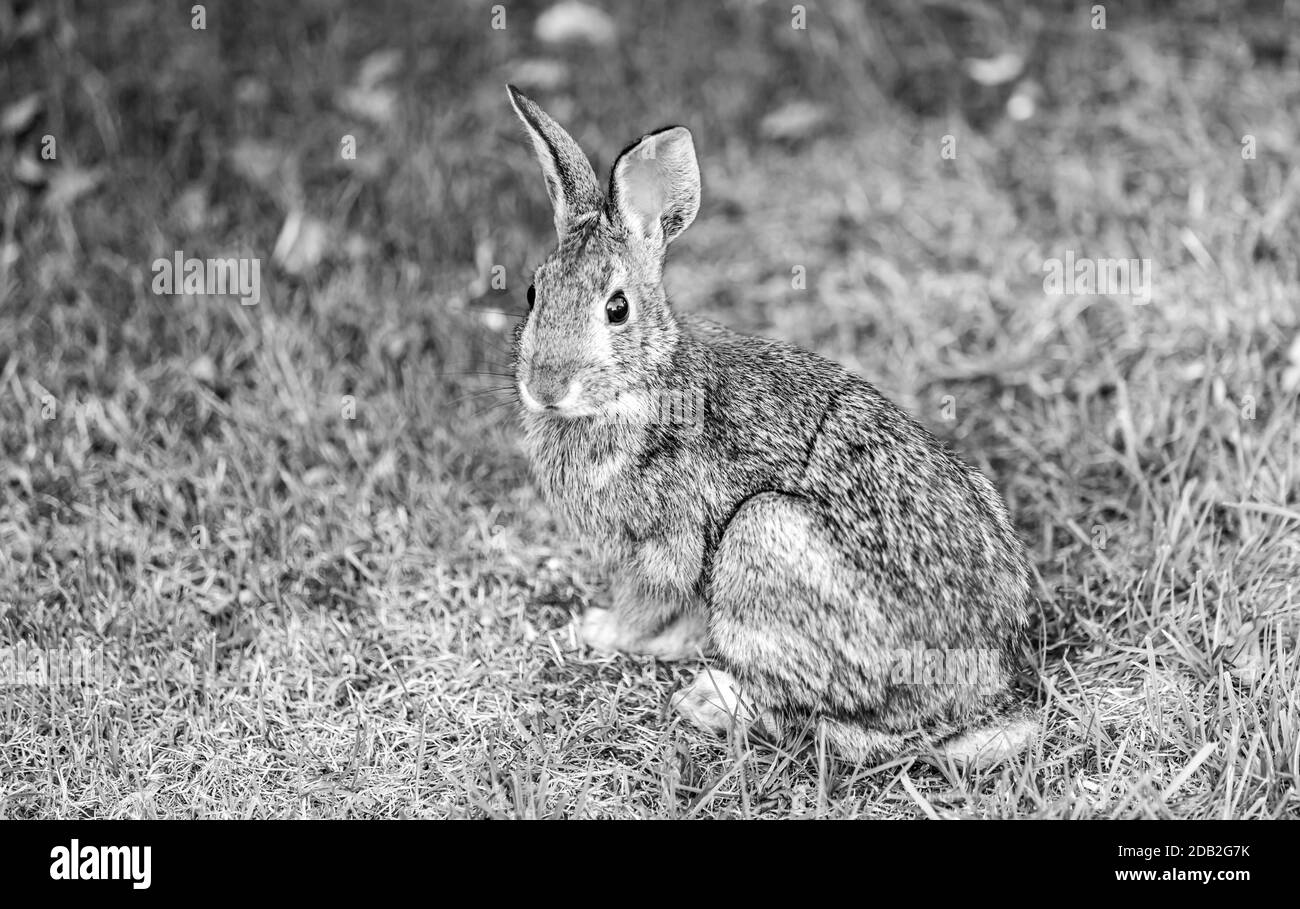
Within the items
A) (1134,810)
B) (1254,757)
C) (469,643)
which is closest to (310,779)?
(469,643)

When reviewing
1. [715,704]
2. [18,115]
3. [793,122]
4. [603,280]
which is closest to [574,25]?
[793,122]

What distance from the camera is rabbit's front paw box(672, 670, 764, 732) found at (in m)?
4.16

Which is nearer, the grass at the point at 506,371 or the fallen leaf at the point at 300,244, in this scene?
the grass at the point at 506,371

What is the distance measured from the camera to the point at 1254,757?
3.83 metres

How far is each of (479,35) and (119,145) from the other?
2.13m

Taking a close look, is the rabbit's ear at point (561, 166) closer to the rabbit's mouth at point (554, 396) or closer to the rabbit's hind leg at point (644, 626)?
the rabbit's mouth at point (554, 396)

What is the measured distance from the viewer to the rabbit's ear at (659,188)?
4152 millimetres

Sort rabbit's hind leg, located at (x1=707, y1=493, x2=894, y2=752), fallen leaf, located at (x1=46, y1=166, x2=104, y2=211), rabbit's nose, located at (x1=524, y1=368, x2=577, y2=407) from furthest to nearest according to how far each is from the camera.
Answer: fallen leaf, located at (x1=46, y1=166, x2=104, y2=211), rabbit's nose, located at (x1=524, y1=368, x2=577, y2=407), rabbit's hind leg, located at (x1=707, y1=493, x2=894, y2=752)

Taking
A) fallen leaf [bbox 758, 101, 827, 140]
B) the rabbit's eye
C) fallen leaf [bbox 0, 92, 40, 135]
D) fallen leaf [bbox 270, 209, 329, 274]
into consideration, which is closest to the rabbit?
the rabbit's eye

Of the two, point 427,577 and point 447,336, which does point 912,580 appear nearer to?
point 427,577

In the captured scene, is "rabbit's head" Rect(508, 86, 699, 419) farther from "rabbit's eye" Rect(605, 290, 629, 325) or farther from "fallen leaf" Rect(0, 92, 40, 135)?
"fallen leaf" Rect(0, 92, 40, 135)

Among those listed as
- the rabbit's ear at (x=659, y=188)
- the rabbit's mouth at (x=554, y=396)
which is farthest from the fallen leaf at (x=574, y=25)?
the rabbit's mouth at (x=554, y=396)

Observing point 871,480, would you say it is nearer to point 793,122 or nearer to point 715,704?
point 715,704

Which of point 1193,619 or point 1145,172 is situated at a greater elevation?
point 1145,172
